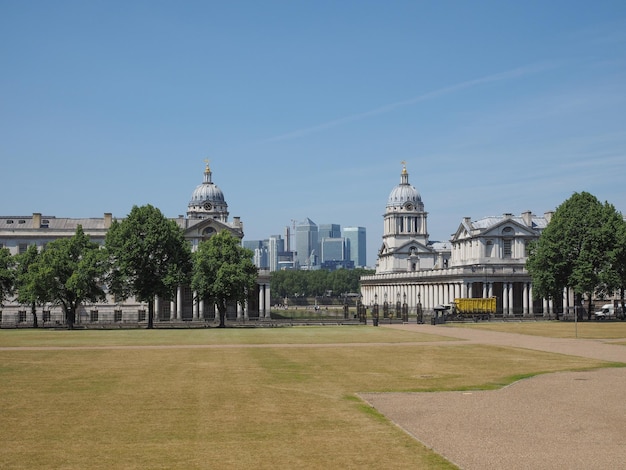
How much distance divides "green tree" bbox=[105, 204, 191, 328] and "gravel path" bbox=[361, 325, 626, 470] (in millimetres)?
64954

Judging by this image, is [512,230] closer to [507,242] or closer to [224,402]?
[507,242]

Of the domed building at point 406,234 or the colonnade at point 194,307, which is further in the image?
the domed building at point 406,234

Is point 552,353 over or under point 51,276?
under

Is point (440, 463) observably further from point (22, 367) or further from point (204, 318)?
point (204, 318)

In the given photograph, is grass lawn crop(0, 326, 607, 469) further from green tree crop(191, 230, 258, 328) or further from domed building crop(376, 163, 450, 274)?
domed building crop(376, 163, 450, 274)

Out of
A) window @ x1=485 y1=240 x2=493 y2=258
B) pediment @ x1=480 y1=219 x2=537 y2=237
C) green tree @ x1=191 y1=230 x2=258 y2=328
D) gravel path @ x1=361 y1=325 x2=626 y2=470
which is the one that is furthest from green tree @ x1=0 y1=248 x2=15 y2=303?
gravel path @ x1=361 y1=325 x2=626 y2=470

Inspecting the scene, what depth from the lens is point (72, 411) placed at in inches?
1050

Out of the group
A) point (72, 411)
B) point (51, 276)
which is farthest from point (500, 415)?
point (51, 276)

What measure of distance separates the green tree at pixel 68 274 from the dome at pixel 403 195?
106140mm

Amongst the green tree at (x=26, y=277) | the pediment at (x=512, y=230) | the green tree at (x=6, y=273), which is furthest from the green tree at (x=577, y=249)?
the green tree at (x=6, y=273)

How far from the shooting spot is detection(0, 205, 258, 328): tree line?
92.2 meters

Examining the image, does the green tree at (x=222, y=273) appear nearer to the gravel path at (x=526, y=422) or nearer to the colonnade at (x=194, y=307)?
the colonnade at (x=194, y=307)

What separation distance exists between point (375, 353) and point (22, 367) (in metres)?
20.8

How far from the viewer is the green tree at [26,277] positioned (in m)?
92.3
